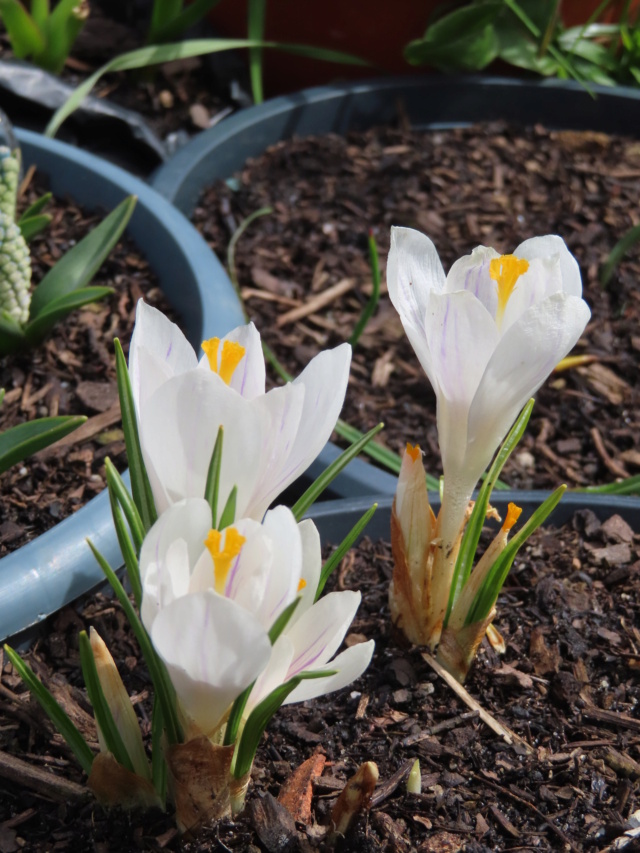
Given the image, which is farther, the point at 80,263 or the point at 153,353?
the point at 80,263

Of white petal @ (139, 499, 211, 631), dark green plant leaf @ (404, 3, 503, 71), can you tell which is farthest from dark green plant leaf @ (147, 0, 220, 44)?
white petal @ (139, 499, 211, 631)

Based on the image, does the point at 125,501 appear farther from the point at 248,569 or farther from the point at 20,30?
the point at 20,30

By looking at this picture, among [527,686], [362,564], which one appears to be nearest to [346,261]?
[362,564]

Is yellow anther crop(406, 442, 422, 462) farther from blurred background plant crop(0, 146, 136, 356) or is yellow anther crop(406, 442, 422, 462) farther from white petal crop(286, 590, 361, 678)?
blurred background plant crop(0, 146, 136, 356)

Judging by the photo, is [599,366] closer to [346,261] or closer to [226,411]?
[346,261]

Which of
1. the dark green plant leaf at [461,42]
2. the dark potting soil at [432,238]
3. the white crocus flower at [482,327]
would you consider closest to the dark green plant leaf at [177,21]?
the dark potting soil at [432,238]

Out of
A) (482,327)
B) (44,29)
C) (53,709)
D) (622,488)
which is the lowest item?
(622,488)

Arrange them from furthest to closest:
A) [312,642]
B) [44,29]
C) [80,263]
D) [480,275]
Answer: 1. [44,29]
2. [80,263]
3. [480,275]
4. [312,642]

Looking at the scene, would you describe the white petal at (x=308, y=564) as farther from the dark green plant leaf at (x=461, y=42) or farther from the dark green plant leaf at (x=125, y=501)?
the dark green plant leaf at (x=461, y=42)

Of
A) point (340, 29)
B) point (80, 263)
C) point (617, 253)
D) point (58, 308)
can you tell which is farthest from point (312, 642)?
point (340, 29)
